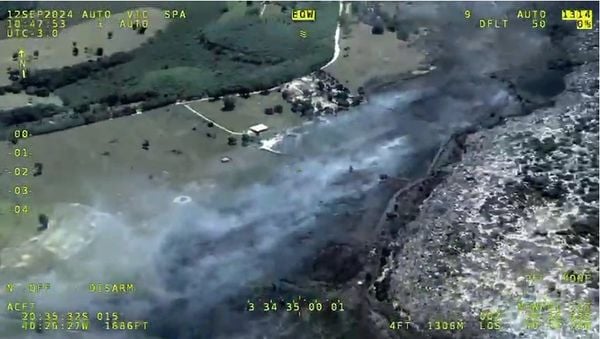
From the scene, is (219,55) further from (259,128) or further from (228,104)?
(259,128)

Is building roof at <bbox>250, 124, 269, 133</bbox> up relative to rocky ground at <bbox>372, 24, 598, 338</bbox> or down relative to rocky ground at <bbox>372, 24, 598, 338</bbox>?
up

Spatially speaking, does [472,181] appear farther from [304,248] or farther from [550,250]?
[304,248]

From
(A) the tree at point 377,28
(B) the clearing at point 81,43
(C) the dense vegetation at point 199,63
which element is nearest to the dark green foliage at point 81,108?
(C) the dense vegetation at point 199,63

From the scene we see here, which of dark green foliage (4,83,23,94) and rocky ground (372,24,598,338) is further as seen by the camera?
dark green foliage (4,83,23,94)

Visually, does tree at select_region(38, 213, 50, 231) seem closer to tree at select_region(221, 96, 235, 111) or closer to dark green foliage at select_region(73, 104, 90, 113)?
dark green foliage at select_region(73, 104, 90, 113)

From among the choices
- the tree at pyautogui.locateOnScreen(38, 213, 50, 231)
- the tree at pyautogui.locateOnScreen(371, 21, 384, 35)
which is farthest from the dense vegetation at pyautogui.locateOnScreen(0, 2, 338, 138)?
the tree at pyautogui.locateOnScreen(38, 213, 50, 231)
